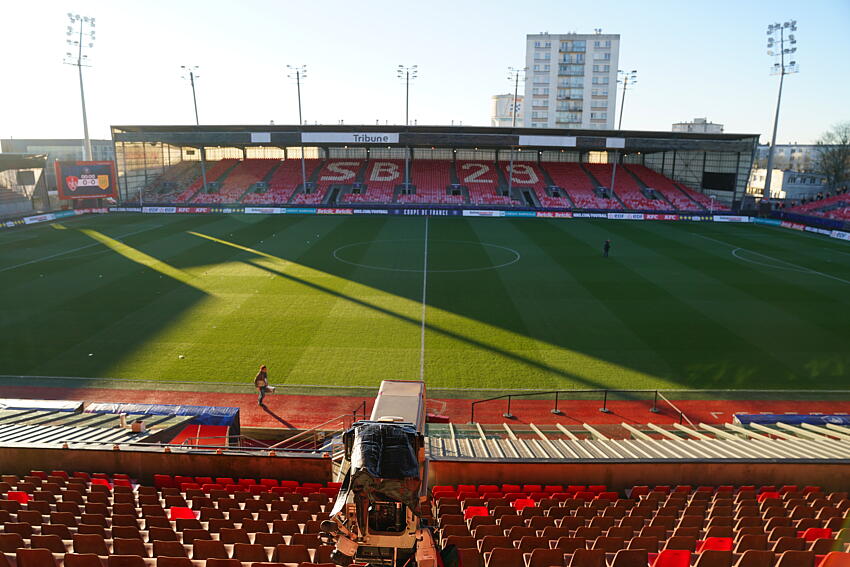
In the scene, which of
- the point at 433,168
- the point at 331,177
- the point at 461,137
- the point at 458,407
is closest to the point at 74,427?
the point at 458,407

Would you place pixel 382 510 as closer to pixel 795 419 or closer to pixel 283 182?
pixel 795 419

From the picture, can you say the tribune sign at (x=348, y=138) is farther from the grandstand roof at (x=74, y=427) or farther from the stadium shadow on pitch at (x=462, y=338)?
the grandstand roof at (x=74, y=427)

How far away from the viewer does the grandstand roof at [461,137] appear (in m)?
65.1

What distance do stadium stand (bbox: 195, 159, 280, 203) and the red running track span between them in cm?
5137

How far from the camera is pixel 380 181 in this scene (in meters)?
71.0

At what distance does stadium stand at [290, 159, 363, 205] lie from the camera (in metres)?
66.9

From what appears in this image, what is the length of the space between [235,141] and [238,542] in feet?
208

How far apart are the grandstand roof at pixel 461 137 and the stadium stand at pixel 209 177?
5743 millimetres

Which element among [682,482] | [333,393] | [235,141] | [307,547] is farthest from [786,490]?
[235,141]

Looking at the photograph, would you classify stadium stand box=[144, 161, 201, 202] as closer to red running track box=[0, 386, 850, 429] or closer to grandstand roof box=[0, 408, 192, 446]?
red running track box=[0, 386, 850, 429]

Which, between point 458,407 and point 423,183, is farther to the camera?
point 423,183

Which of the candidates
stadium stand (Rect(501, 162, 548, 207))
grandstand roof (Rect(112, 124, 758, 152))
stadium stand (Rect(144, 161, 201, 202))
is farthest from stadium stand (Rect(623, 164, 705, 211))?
stadium stand (Rect(144, 161, 201, 202))

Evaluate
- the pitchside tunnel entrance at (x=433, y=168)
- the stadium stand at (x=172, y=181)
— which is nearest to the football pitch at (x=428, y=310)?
the pitchside tunnel entrance at (x=433, y=168)

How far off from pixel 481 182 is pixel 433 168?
23.9 ft
